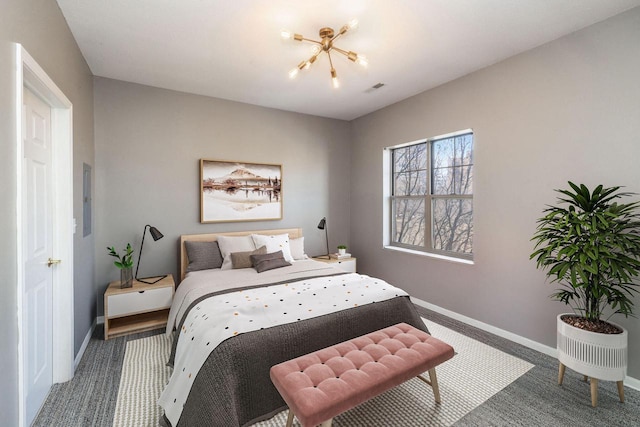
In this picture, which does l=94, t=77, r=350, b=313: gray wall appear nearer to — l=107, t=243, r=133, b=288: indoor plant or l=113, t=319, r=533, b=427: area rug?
l=107, t=243, r=133, b=288: indoor plant

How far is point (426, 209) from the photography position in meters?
3.85

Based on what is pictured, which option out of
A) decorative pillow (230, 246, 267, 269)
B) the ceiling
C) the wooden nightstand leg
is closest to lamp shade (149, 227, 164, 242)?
decorative pillow (230, 246, 267, 269)

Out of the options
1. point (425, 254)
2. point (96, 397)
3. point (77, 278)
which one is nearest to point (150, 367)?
point (96, 397)

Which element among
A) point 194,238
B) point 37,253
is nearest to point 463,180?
point 194,238

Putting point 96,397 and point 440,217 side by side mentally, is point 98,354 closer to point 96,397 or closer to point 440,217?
point 96,397

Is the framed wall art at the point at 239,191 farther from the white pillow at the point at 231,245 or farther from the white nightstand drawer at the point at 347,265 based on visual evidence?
the white nightstand drawer at the point at 347,265

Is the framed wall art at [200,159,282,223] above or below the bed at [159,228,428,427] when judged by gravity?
above

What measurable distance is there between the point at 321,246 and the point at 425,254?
Result: 1.64 meters

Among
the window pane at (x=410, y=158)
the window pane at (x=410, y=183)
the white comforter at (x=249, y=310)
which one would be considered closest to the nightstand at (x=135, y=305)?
the white comforter at (x=249, y=310)

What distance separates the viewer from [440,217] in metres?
3.72

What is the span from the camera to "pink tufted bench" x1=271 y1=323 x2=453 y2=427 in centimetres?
138

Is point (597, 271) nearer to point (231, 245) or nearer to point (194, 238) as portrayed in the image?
point (231, 245)

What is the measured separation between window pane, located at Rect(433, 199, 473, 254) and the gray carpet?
4.38 ft

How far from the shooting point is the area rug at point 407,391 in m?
1.86
